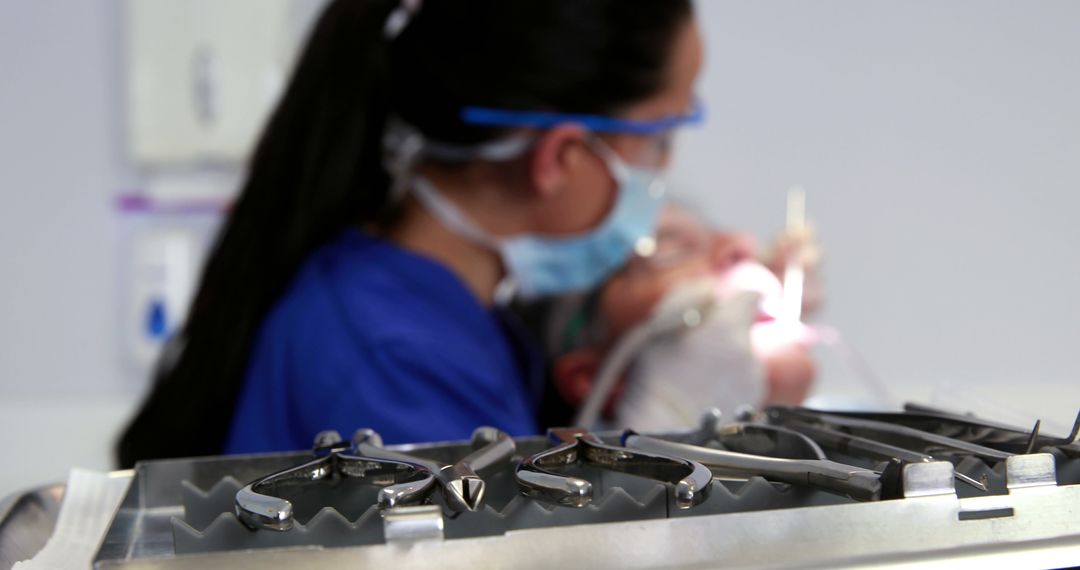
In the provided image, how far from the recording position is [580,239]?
1.44 m

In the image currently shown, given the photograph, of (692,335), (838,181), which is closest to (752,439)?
(692,335)

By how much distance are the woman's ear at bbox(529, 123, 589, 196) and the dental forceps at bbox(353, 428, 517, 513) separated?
2.79 feet

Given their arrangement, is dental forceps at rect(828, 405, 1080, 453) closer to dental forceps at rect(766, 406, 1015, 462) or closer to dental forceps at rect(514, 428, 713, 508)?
dental forceps at rect(766, 406, 1015, 462)

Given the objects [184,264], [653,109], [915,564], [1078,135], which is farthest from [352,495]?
[1078,135]

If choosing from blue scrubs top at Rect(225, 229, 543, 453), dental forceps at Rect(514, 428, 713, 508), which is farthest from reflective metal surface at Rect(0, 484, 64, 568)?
blue scrubs top at Rect(225, 229, 543, 453)

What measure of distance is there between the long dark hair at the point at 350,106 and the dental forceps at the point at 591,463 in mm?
830

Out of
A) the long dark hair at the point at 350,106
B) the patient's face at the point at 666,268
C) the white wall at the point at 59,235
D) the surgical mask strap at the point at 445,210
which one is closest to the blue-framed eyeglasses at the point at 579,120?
the long dark hair at the point at 350,106

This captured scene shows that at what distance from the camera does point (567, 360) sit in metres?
1.55

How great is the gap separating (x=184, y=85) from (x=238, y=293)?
0.90m

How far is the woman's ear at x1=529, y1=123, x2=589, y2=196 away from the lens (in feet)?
4.35

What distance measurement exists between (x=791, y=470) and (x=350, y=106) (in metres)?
1.01

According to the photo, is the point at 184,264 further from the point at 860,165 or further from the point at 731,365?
the point at 860,165

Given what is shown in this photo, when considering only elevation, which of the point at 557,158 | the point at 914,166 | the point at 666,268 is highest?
the point at 914,166

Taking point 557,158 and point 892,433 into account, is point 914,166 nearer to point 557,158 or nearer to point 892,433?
point 557,158
